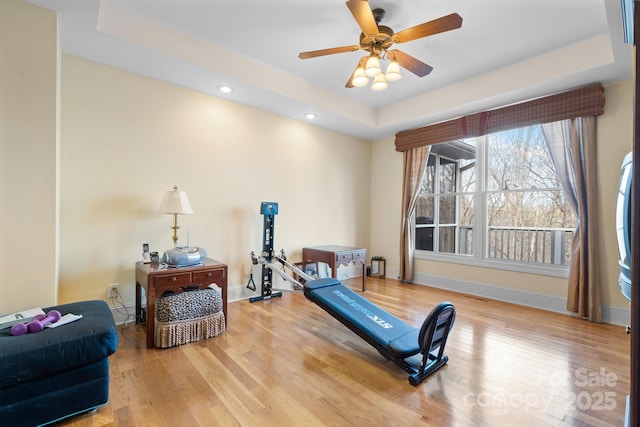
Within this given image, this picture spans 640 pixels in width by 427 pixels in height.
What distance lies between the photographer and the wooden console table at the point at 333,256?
4.00 m

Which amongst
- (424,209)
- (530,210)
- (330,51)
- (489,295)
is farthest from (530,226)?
(330,51)

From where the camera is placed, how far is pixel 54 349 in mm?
1479

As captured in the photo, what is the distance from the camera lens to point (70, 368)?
5.02 feet

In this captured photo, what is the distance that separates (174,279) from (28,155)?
1327mm

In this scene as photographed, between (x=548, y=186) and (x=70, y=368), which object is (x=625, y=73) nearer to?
(x=548, y=186)

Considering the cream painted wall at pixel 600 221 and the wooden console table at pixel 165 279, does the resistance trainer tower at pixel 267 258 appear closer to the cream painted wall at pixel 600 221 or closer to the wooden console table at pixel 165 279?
the wooden console table at pixel 165 279

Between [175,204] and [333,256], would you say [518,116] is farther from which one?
[175,204]

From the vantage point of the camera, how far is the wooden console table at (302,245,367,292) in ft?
13.1

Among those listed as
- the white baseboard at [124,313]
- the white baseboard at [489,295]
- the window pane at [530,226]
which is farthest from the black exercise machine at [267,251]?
the window pane at [530,226]

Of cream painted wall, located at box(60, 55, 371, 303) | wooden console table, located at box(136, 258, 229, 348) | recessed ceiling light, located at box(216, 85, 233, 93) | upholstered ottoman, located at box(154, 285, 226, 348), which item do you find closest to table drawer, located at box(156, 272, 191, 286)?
wooden console table, located at box(136, 258, 229, 348)

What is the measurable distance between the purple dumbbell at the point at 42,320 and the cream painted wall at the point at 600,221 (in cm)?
443

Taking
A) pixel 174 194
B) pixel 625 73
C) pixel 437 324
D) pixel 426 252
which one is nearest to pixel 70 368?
pixel 174 194

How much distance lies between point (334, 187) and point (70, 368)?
3.93m

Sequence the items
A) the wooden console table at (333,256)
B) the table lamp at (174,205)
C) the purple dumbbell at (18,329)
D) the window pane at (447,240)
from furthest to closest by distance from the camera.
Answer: the window pane at (447,240)
the wooden console table at (333,256)
the table lamp at (174,205)
the purple dumbbell at (18,329)
